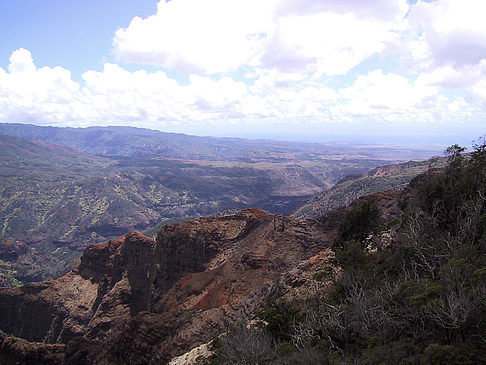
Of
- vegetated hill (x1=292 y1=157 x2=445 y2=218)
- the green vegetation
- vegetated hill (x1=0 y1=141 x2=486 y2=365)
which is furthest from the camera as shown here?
vegetated hill (x1=292 y1=157 x2=445 y2=218)

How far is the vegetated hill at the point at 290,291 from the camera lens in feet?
51.3

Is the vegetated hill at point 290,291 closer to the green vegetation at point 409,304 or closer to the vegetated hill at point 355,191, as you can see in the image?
the green vegetation at point 409,304

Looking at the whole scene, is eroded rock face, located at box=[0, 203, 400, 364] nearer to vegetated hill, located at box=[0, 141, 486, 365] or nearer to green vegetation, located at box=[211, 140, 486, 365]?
vegetated hill, located at box=[0, 141, 486, 365]

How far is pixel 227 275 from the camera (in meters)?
40.0

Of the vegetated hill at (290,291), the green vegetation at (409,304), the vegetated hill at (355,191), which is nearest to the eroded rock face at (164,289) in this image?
the vegetated hill at (290,291)

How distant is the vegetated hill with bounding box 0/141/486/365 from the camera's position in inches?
616

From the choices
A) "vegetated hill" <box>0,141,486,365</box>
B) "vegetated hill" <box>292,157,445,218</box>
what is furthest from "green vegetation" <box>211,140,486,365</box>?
"vegetated hill" <box>292,157,445,218</box>

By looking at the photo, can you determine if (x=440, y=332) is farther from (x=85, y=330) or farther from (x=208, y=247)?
(x=85, y=330)

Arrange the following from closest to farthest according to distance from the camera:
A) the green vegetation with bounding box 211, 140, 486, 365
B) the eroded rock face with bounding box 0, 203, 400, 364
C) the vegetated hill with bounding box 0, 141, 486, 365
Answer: the green vegetation with bounding box 211, 140, 486, 365 < the vegetated hill with bounding box 0, 141, 486, 365 < the eroded rock face with bounding box 0, 203, 400, 364

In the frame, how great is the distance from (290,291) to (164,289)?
2473 centimetres

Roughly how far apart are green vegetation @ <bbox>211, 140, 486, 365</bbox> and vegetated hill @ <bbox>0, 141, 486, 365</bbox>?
0.28ft

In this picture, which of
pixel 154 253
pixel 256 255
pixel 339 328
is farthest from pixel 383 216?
pixel 154 253

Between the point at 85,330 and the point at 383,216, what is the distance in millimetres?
45496

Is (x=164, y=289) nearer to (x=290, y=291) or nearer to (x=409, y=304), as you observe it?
(x=290, y=291)
